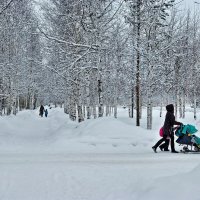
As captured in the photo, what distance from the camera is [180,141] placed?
39.4ft

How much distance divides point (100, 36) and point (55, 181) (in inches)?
447

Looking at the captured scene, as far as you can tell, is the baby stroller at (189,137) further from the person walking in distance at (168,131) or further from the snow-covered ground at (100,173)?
the snow-covered ground at (100,173)

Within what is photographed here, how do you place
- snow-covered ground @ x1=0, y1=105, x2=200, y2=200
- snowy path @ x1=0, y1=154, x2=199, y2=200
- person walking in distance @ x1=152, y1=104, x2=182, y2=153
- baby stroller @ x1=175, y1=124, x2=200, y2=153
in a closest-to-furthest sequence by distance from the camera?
snow-covered ground @ x1=0, y1=105, x2=200, y2=200, snowy path @ x1=0, y1=154, x2=199, y2=200, baby stroller @ x1=175, y1=124, x2=200, y2=153, person walking in distance @ x1=152, y1=104, x2=182, y2=153

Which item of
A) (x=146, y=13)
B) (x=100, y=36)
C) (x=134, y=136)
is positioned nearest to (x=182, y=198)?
(x=134, y=136)

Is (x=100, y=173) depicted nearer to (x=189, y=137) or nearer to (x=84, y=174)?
(x=84, y=174)

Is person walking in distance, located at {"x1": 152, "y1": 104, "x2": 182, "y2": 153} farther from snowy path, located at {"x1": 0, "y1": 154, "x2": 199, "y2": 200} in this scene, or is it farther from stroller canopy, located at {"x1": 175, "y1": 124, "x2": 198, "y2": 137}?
snowy path, located at {"x1": 0, "y1": 154, "x2": 199, "y2": 200}

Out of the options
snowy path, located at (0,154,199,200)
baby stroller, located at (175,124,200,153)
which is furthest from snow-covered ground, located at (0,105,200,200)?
baby stroller, located at (175,124,200,153)

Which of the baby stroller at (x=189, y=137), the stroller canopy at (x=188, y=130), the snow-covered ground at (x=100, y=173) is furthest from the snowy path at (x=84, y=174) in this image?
the stroller canopy at (x=188, y=130)

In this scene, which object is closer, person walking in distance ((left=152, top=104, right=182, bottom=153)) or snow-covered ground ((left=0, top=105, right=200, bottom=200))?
snow-covered ground ((left=0, top=105, right=200, bottom=200))

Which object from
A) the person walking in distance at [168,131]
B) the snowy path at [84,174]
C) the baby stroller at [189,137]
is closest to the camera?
the snowy path at [84,174]

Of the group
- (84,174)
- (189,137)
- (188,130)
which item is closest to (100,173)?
(84,174)

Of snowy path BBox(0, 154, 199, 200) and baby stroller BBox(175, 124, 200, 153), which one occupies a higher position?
baby stroller BBox(175, 124, 200, 153)

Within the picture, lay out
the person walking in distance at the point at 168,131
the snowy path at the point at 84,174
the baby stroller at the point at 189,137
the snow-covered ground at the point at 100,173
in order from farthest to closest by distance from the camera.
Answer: the person walking in distance at the point at 168,131 → the baby stroller at the point at 189,137 → the snowy path at the point at 84,174 → the snow-covered ground at the point at 100,173

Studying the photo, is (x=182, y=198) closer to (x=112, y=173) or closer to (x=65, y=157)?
(x=112, y=173)
